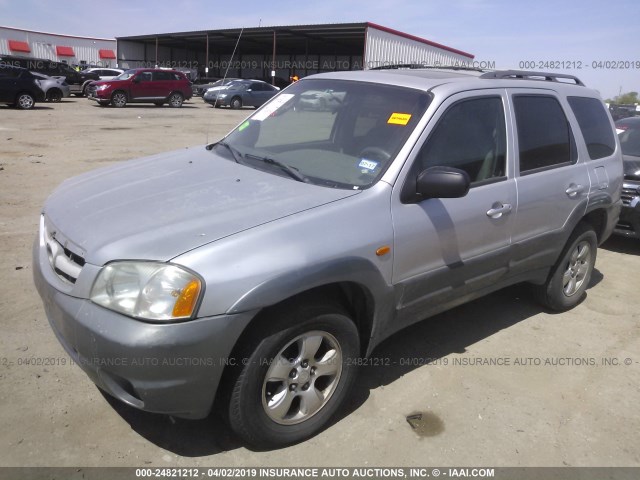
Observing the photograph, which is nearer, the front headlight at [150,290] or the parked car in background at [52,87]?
the front headlight at [150,290]

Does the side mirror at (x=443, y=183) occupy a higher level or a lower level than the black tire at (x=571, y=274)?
higher

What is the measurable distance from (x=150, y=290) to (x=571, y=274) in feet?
12.1

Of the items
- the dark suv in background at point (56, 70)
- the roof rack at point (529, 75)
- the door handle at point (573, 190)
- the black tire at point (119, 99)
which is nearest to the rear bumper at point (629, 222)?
the roof rack at point (529, 75)

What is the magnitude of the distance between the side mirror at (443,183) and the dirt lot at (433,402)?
127 cm

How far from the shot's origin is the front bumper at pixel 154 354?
2.21 m

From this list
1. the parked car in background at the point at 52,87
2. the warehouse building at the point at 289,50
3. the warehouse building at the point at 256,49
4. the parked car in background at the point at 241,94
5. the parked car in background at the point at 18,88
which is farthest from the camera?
the warehouse building at the point at 256,49

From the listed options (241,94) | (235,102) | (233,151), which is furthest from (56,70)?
(233,151)

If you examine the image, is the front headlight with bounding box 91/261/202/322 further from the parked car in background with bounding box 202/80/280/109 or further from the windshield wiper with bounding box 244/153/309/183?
the parked car in background with bounding box 202/80/280/109

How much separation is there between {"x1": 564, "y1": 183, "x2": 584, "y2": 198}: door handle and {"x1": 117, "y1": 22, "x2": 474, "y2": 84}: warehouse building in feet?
68.9

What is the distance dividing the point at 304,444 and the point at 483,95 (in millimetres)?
2427

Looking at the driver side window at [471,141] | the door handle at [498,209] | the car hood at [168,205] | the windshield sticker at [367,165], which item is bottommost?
the door handle at [498,209]

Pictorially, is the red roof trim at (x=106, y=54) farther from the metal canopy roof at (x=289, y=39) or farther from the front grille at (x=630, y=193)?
the front grille at (x=630, y=193)

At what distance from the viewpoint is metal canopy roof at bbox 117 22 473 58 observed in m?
32.8

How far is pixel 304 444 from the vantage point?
2.79 meters
